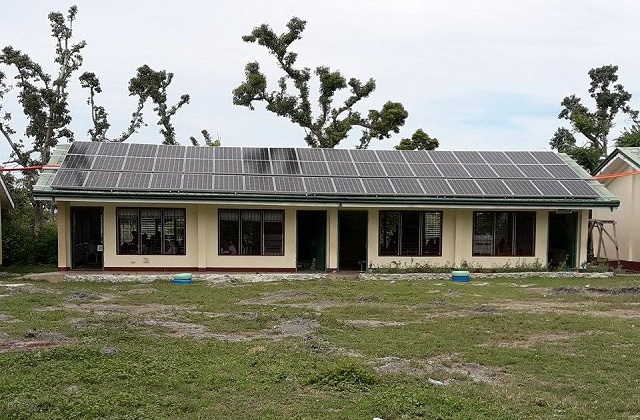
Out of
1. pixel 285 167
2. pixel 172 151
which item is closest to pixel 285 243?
pixel 285 167

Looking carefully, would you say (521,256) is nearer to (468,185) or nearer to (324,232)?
(468,185)

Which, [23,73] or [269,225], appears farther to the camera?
[23,73]

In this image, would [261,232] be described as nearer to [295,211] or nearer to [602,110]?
[295,211]

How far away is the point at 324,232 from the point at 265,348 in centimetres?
1290

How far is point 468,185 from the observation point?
2348 centimetres

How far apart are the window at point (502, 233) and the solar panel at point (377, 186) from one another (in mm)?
Answer: 3468

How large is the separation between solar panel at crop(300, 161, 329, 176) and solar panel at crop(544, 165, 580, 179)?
8.73 meters

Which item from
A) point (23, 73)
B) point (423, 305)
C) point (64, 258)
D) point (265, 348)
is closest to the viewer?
point (265, 348)

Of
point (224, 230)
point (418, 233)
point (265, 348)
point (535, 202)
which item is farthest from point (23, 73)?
point (265, 348)

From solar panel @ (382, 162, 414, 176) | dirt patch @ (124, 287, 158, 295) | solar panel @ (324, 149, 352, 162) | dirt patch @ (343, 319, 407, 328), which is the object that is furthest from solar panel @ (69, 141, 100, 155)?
dirt patch @ (343, 319, 407, 328)

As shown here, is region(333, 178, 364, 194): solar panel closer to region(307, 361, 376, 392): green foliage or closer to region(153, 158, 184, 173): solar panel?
region(153, 158, 184, 173): solar panel

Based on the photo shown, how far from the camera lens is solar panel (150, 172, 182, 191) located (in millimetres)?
21708

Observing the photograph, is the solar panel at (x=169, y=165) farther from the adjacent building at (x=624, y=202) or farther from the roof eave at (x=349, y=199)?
the adjacent building at (x=624, y=202)

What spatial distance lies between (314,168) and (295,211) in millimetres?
2527
